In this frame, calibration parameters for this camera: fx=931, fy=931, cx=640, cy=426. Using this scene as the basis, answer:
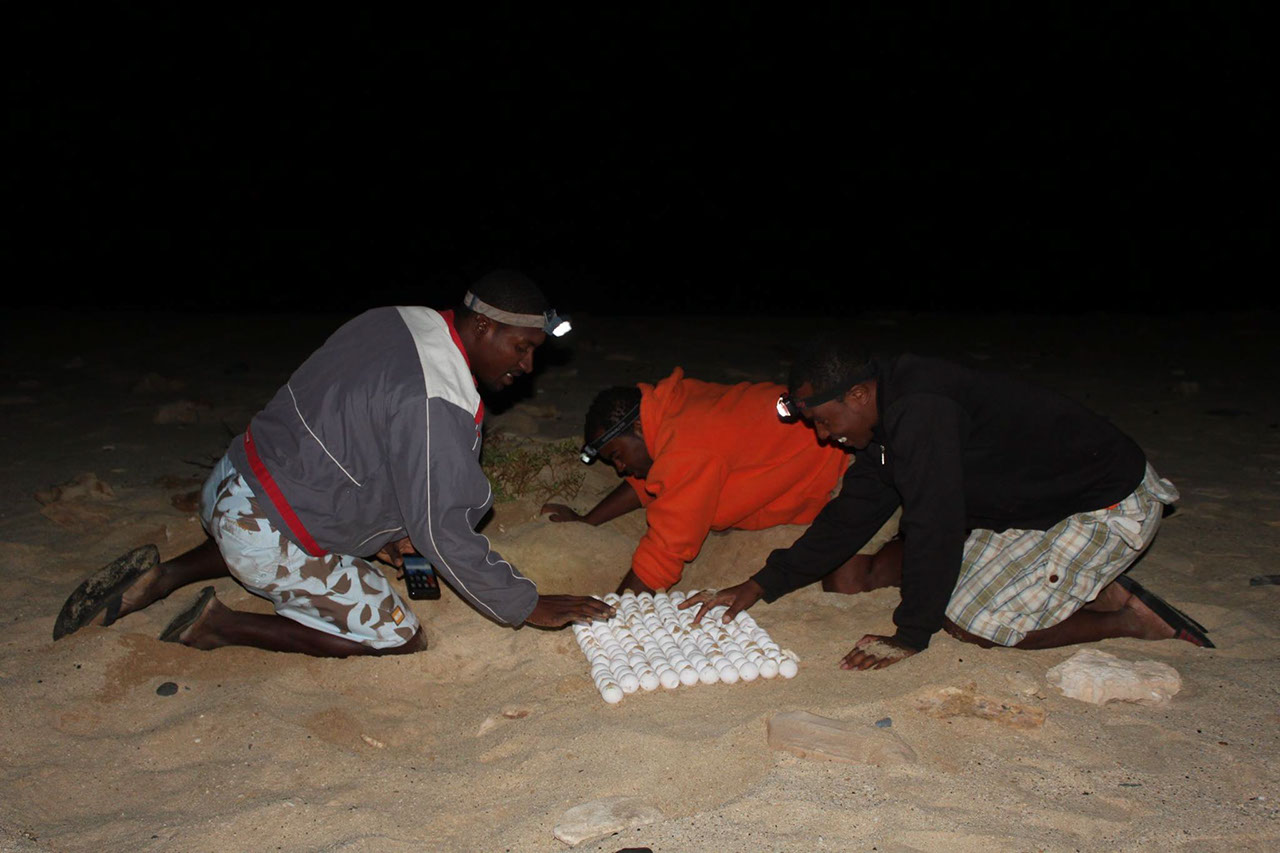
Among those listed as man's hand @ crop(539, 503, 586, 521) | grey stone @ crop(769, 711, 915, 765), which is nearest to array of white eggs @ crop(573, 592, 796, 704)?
grey stone @ crop(769, 711, 915, 765)

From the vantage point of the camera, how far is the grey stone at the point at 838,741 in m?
2.55

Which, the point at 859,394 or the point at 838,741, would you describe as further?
the point at 859,394

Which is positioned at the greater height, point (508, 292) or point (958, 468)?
point (508, 292)

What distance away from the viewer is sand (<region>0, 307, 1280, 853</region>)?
92.5 inches

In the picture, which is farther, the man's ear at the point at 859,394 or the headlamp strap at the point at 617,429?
the headlamp strap at the point at 617,429

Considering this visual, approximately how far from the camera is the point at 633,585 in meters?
3.89

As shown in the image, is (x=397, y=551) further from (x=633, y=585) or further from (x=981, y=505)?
(x=981, y=505)

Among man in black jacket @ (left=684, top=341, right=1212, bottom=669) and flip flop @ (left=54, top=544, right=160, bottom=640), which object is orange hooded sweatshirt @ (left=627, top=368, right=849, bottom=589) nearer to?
man in black jacket @ (left=684, top=341, right=1212, bottom=669)

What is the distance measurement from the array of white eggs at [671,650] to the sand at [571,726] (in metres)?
0.07

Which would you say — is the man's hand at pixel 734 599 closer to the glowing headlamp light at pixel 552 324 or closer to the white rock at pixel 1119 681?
the white rock at pixel 1119 681

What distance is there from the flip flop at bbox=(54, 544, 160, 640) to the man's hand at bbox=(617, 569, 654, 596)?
1.79 metres

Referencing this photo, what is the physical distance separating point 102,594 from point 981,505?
310 cm

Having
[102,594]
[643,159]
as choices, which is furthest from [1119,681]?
[643,159]

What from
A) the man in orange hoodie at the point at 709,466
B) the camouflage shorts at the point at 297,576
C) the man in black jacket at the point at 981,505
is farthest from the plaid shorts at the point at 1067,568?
the camouflage shorts at the point at 297,576
